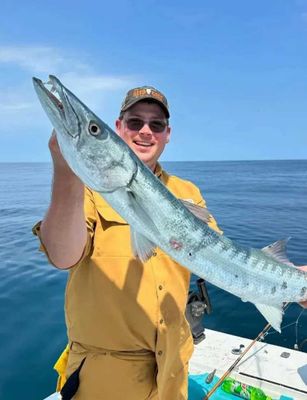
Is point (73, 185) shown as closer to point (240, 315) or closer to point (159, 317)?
point (159, 317)

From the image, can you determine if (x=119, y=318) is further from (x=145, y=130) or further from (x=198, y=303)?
(x=198, y=303)

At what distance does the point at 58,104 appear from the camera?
2.27 metres

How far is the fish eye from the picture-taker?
2393 mm

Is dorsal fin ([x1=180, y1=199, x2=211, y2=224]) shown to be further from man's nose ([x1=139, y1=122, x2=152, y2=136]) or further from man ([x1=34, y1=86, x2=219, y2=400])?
man's nose ([x1=139, y1=122, x2=152, y2=136])

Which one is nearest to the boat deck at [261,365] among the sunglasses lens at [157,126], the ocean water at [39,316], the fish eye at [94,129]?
the ocean water at [39,316]

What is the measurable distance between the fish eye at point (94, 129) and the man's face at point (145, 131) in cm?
126

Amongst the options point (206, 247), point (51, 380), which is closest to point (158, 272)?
point (206, 247)

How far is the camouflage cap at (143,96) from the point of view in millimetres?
3648

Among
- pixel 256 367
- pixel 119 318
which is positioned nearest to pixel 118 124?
pixel 119 318

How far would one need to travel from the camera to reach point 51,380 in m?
6.83

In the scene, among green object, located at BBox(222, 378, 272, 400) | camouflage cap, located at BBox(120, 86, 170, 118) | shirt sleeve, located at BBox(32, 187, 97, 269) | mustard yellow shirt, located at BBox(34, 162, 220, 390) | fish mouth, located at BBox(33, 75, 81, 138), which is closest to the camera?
fish mouth, located at BBox(33, 75, 81, 138)

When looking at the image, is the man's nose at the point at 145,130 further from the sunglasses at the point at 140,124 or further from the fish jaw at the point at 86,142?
the fish jaw at the point at 86,142

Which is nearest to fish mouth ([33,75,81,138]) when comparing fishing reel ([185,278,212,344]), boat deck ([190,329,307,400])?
fishing reel ([185,278,212,344])

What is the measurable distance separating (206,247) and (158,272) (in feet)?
1.92
